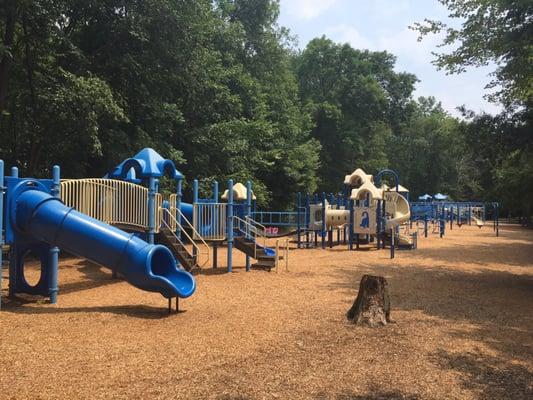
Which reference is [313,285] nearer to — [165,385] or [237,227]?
[237,227]

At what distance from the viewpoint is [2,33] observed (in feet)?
61.4

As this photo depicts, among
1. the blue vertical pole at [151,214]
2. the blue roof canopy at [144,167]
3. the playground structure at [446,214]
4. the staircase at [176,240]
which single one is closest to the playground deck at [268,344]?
the staircase at [176,240]

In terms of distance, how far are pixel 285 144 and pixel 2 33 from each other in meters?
19.3

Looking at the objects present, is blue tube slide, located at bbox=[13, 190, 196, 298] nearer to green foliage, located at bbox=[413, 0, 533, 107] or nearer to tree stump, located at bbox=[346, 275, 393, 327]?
tree stump, located at bbox=[346, 275, 393, 327]

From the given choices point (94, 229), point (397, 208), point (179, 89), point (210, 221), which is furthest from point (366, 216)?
point (94, 229)

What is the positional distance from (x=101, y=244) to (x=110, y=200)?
289 cm

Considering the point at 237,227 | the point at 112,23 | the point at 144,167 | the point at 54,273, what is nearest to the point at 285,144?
the point at 112,23

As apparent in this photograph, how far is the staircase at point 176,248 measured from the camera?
38.7 ft

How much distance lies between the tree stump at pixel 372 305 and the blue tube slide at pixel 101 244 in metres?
2.73

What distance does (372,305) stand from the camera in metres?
7.89

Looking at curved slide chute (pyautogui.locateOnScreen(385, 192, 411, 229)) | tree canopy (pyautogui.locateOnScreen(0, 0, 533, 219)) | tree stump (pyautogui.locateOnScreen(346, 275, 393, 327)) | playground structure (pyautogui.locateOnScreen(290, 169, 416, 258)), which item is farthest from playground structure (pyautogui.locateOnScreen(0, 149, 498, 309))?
tree canopy (pyautogui.locateOnScreen(0, 0, 533, 219))

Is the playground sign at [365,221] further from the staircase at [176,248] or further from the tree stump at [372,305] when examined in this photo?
the tree stump at [372,305]

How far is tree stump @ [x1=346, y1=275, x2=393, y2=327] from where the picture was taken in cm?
775

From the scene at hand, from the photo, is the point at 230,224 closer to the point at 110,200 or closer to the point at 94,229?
the point at 110,200
